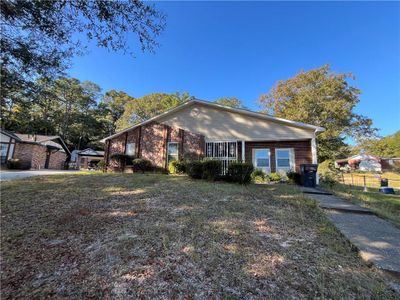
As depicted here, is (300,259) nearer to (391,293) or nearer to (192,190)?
(391,293)

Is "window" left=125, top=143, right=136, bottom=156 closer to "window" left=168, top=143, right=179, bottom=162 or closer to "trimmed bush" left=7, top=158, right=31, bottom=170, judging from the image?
"window" left=168, top=143, right=179, bottom=162

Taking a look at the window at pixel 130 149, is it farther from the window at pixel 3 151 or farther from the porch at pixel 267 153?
the window at pixel 3 151

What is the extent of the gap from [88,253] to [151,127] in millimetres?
11984

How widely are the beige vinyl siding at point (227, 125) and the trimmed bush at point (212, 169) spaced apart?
399 centimetres

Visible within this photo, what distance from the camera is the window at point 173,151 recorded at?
44.5 ft

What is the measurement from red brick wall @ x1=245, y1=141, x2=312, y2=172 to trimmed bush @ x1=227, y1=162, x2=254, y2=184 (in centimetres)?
387

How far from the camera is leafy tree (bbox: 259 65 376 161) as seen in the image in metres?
21.5

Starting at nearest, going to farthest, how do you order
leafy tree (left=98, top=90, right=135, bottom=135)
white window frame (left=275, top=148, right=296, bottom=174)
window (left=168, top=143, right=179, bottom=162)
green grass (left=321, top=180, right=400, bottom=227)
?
green grass (left=321, top=180, right=400, bottom=227), white window frame (left=275, top=148, right=296, bottom=174), window (left=168, top=143, right=179, bottom=162), leafy tree (left=98, top=90, right=135, bottom=135)

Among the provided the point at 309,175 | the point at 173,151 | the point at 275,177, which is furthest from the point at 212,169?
the point at 173,151

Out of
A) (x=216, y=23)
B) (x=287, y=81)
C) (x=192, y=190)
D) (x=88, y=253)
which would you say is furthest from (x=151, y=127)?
(x=287, y=81)

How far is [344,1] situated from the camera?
8.84 meters

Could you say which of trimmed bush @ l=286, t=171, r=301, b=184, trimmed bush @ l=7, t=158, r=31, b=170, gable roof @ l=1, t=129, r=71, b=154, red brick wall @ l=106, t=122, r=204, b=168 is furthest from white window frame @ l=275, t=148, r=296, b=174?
trimmed bush @ l=7, t=158, r=31, b=170

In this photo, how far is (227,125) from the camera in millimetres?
13062

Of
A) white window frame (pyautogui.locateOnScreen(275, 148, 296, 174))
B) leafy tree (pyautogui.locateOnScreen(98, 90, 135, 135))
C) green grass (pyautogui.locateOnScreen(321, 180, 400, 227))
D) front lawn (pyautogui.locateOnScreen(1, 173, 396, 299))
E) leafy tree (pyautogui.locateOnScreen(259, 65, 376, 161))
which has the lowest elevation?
front lawn (pyautogui.locateOnScreen(1, 173, 396, 299))
